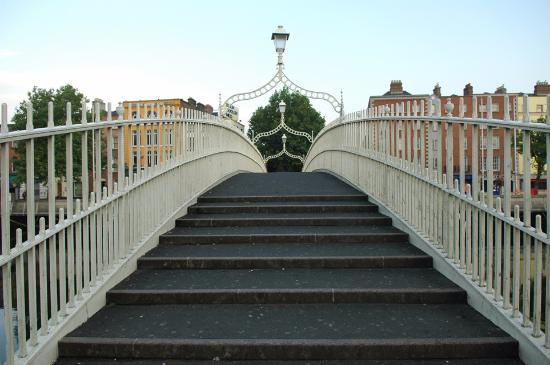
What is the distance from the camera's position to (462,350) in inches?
139

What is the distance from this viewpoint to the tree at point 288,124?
222 feet

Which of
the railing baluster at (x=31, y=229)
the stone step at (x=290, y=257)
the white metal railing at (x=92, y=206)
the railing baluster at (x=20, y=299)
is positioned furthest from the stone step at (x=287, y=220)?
the railing baluster at (x=20, y=299)

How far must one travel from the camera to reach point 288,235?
6.26 meters

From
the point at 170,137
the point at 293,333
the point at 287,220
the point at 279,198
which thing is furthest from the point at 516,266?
the point at 279,198

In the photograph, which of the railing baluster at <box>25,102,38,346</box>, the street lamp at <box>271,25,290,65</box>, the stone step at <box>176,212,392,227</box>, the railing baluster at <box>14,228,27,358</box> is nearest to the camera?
the railing baluster at <box>14,228,27,358</box>

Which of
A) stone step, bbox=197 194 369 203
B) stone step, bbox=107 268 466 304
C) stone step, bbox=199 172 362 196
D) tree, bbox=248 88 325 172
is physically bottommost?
stone step, bbox=107 268 466 304

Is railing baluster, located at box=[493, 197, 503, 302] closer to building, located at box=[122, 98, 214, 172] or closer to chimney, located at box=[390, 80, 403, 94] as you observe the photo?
building, located at box=[122, 98, 214, 172]

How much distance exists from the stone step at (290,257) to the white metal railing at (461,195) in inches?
16.5

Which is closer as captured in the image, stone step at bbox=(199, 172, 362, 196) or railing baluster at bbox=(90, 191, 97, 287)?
railing baluster at bbox=(90, 191, 97, 287)

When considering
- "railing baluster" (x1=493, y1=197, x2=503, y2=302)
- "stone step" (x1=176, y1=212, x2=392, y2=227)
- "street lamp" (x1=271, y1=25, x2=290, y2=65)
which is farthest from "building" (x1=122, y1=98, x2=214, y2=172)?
"street lamp" (x1=271, y1=25, x2=290, y2=65)

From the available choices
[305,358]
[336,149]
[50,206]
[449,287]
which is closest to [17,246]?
[50,206]

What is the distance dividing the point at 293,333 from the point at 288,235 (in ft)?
8.35

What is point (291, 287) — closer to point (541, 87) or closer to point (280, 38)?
point (280, 38)

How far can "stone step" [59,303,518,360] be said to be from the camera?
11.6ft
